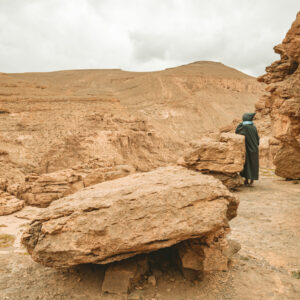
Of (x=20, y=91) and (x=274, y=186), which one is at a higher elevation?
(x=20, y=91)

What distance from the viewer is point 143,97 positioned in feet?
91.8

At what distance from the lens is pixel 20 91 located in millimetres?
20891

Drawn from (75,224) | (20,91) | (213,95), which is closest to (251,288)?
(75,224)

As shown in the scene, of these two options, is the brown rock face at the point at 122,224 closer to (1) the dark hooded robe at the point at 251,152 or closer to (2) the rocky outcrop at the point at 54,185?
(1) the dark hooded robe at the point at 251,152

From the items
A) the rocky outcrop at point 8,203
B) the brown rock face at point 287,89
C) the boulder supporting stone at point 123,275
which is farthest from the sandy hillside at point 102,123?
the boulder supporting stone at point 123,275

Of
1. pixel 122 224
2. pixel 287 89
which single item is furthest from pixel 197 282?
pixel 287 89

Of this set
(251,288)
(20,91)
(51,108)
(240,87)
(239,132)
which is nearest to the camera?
(251,288)

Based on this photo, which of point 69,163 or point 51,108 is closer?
point 69,163

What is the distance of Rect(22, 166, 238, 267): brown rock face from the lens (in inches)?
88.6

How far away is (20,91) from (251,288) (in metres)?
22.7

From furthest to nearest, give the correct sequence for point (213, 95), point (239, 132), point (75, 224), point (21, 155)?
point (213, 95) → point (21, 155) → point (239, 132) → point (75, 224)

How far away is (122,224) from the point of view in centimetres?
229

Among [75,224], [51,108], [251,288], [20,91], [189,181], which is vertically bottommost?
[251,288]

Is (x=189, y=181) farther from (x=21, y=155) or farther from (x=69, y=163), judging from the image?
(x=21, y=155)
